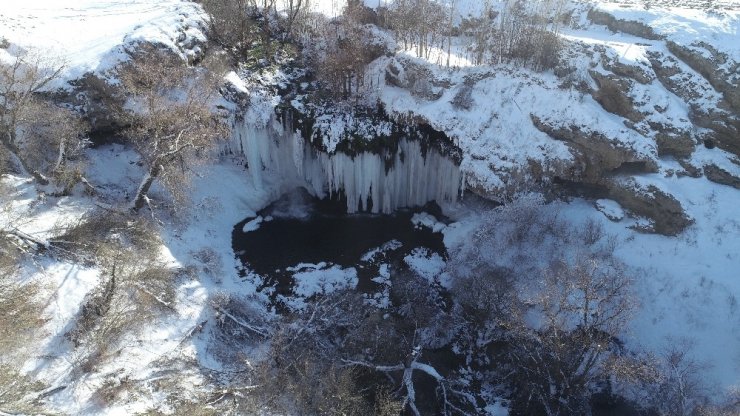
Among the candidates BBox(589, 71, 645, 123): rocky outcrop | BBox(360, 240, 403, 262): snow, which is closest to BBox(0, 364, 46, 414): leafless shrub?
BBox(360, 240, 403, 262): snow

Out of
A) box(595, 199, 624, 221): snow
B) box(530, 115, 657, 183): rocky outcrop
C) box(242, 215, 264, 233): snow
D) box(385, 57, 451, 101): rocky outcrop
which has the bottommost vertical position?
box(242, 215, 264, 233): snow

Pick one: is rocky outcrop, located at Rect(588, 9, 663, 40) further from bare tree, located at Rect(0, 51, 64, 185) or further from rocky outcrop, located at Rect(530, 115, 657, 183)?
bare tree, located at Rect(0, 51, 64, 185)

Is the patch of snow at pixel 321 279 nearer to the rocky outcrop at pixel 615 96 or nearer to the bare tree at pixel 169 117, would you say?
the bare tree at pixel 169 117

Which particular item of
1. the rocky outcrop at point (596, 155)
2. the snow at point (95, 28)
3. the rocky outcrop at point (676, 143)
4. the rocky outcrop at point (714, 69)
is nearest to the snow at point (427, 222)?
the rocky outcrop at point (596, 155)

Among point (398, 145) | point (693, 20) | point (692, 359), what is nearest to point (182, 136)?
point (398, 145)

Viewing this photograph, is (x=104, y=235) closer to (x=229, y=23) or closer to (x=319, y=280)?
(x=319, y=280)

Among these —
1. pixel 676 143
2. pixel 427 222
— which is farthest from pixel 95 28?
pixel 676 143

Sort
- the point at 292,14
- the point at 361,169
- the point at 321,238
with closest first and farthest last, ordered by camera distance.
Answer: the point at 321,238 → the point at 361,169 → the point at 292,14
